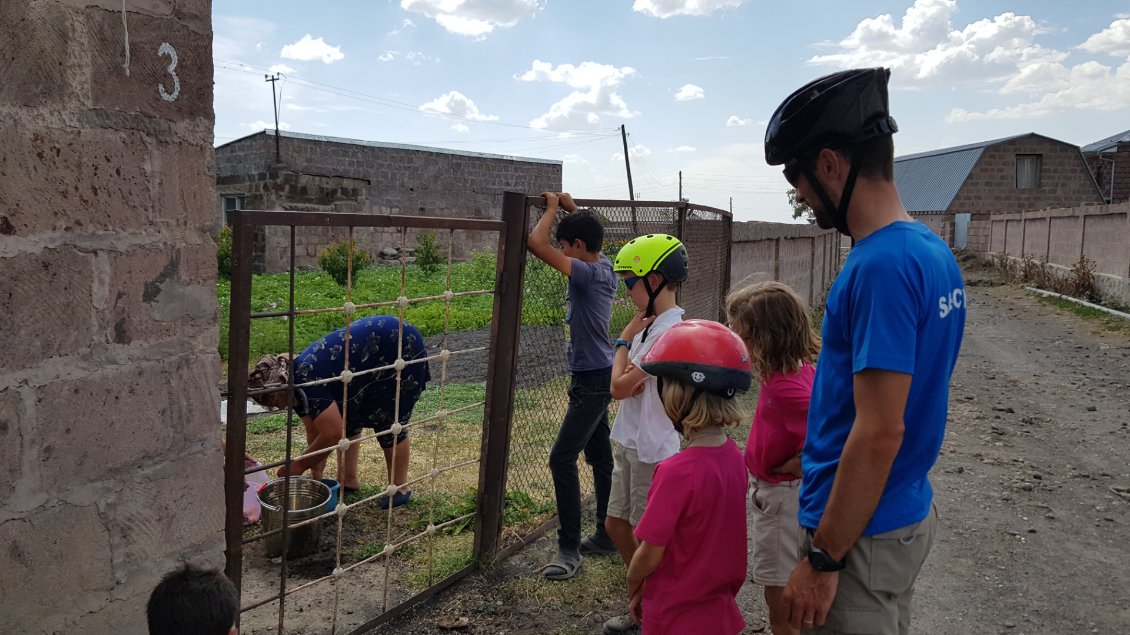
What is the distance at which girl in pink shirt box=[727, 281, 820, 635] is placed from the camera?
2826 mm

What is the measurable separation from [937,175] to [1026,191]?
4226 mm

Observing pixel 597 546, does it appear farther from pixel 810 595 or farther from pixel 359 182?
pixel 359 182

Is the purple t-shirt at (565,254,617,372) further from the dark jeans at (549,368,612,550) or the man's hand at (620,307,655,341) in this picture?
the man's hand at (620,307,655,341)

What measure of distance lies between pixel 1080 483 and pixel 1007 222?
81.6 ft

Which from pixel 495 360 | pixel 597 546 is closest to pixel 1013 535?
pixel 597 546

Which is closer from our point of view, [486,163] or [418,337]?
[418,337]

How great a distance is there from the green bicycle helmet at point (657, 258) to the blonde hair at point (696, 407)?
41.6 inches

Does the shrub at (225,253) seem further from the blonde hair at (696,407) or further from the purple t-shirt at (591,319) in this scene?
the blonde hair at (696,407)

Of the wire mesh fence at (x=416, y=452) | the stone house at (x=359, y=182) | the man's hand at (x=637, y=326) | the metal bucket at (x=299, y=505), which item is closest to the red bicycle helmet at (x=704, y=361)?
the man's hand at (x=637, y=326)

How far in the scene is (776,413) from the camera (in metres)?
2.84

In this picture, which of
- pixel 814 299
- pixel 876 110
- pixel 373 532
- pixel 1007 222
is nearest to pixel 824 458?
pixel 876 110

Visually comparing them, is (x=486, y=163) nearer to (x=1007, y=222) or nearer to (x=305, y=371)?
(x=1007, y=222)

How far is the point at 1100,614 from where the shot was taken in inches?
148

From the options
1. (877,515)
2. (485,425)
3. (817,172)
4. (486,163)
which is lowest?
(485,425)
